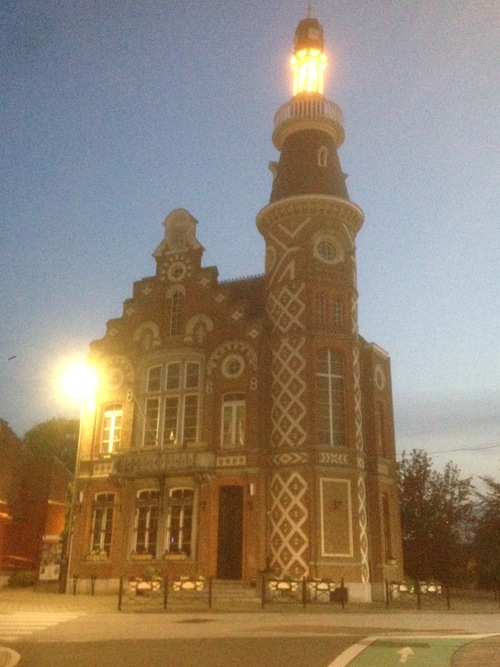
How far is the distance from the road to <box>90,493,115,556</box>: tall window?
10453 millimetres

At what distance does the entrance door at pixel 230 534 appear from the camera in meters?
25.5

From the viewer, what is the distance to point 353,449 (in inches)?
1038

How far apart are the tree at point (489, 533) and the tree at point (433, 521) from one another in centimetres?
→ 334

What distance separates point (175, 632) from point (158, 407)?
15.8m

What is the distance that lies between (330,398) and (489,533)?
388 inches

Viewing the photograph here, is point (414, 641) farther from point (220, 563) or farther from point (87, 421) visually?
point (87, 421)

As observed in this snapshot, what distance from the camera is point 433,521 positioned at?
34062 mm

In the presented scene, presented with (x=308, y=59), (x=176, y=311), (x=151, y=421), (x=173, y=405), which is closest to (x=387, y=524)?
(x=173, y=405)

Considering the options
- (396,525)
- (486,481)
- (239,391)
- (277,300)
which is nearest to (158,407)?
(239,391)

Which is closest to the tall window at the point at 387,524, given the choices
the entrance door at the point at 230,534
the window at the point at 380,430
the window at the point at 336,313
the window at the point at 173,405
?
the window at the point at 380,430

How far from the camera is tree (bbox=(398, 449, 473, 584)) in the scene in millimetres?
33500

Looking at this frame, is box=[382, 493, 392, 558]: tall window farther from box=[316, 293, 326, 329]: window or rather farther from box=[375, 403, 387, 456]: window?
box=[316, 293, 326, 329]: window

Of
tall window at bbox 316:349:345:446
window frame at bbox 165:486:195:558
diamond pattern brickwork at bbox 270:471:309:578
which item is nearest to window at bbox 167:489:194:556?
window frame at bbox 165:486:195:558

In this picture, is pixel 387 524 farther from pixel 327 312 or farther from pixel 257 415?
pixel 327 312
